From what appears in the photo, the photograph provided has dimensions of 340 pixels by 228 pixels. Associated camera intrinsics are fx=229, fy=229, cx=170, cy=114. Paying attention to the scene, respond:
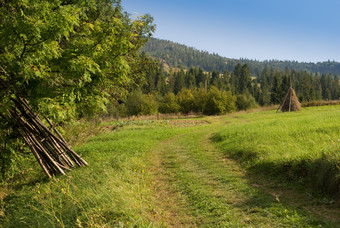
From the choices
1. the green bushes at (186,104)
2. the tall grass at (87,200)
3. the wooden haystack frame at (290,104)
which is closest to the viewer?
the tall grass at (87,200)

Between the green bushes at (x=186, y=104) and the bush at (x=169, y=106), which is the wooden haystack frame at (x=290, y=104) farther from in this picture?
the bush at (x=169, y=106)

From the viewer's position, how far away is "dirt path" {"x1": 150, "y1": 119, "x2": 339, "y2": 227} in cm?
441

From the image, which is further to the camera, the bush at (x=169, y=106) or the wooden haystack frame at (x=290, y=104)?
the bush at (x=169, y=106)

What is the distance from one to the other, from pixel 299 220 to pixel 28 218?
18.6 feet

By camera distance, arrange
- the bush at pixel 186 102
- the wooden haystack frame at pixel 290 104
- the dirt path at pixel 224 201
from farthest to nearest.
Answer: the bush at pixel 186 102 → the wooden haystack frame at pixel 290 104 → the dirt path at pixel 224 201

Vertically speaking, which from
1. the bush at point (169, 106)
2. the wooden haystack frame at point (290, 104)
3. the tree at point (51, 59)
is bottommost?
the bush at point (169, 106)

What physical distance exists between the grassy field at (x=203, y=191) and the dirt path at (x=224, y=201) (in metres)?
0.02

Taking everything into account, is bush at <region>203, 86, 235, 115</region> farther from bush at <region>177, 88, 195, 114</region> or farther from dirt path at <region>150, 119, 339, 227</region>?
dirt path at <region>150, 119, 339, 227</region>

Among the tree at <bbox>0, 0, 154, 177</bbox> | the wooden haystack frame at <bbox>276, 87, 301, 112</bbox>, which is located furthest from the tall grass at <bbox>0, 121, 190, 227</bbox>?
the wooden haystack frame at <bbox>276, 87, 301, 112</bbox>

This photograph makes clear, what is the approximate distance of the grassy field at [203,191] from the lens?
441 centimetres

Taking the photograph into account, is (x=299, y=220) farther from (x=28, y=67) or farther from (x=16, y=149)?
(x=16, y=149)

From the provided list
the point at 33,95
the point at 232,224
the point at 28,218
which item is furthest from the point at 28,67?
the point at 232,224

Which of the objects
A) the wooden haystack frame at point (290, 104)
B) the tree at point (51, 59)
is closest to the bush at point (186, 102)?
the wooden haystack frame at point (290, 104)

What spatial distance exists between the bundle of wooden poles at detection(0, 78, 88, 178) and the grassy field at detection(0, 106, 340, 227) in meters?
0.70
